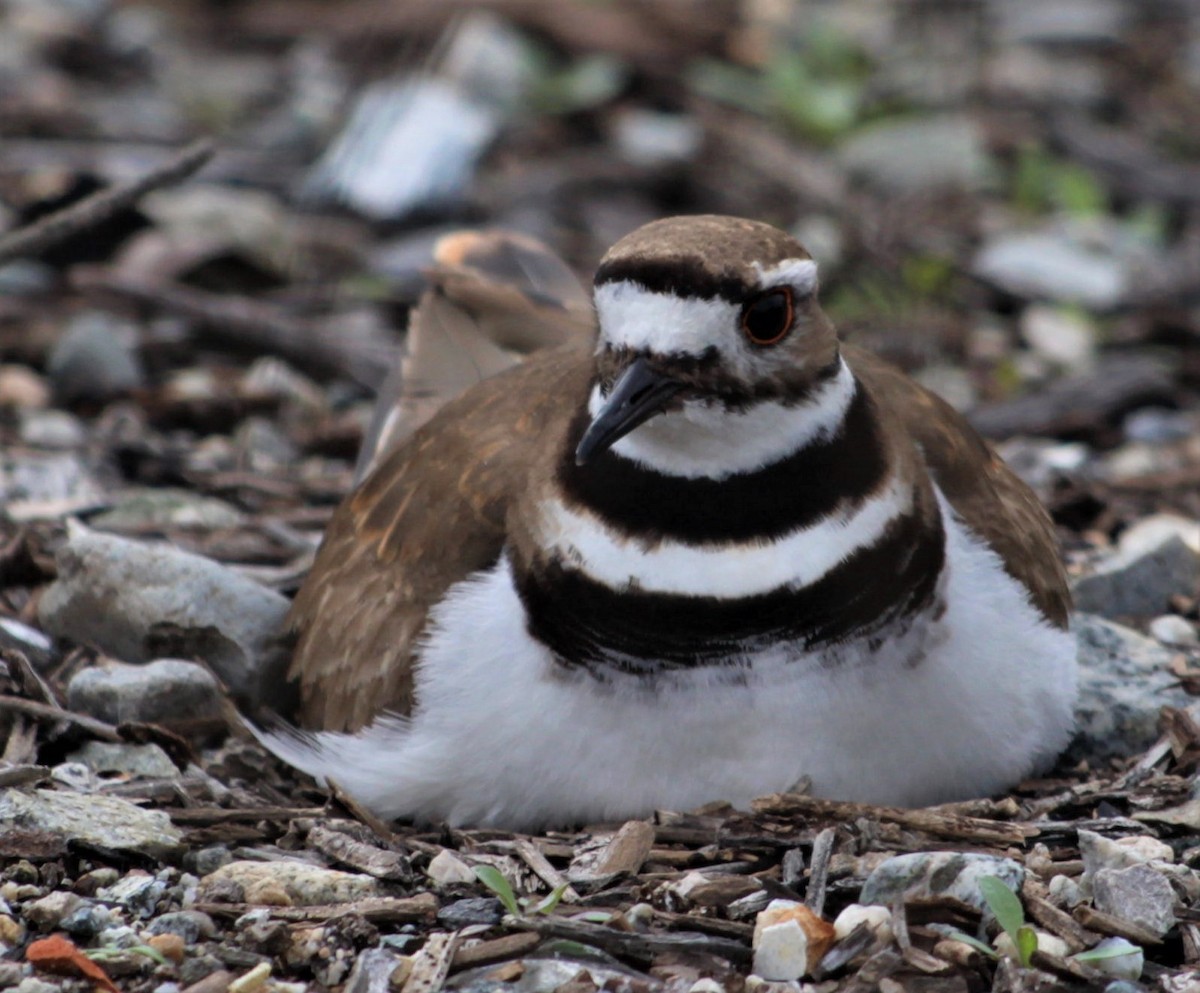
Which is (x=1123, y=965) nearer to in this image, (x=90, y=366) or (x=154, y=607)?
(x=154, y=607)

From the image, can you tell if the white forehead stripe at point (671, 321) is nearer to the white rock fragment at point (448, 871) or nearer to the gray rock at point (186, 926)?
the white rock fragment at point (448, 871)

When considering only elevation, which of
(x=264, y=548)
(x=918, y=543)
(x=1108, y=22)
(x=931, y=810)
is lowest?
(x=264, y=548)

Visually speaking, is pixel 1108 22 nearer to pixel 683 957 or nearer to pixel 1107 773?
pixel 1107 773

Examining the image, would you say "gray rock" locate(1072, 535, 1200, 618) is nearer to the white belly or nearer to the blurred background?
the blurred background

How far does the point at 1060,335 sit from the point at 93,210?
4.08m

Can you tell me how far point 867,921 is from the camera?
366 centimetres

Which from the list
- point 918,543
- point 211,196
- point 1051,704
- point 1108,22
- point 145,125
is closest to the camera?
point 918,543

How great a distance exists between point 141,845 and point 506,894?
0.77 meters

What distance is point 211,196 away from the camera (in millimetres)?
8375

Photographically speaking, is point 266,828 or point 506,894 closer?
point 506,894

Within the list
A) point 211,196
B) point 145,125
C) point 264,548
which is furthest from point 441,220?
point 264,548

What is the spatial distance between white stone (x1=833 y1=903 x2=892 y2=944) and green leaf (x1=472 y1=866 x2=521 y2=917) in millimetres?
603

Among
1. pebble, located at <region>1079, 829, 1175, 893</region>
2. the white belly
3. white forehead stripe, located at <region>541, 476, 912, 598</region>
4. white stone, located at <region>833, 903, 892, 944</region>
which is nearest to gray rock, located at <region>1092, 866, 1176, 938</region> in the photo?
pebble, located at <region>1079, 829, 1175, 893</region>

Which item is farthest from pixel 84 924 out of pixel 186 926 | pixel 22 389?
pixel 22 389
